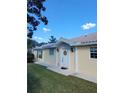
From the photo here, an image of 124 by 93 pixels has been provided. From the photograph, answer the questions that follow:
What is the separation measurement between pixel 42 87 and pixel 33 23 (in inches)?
30.2

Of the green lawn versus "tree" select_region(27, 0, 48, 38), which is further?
the green lawn

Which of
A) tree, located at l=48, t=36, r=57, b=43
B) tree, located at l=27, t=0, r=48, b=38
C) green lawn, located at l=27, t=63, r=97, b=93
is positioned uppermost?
tree, located at l=27, t=0, r=48, b=38

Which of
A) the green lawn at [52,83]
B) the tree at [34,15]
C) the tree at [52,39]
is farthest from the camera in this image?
the tree at [52,39]

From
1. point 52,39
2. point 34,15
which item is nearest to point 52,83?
point 52,39

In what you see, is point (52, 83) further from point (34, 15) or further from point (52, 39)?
point (34, 15)

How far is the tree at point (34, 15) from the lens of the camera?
1.35 metres

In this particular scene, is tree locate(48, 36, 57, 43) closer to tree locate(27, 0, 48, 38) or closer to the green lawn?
tree locate(27, 0, 48, 38)

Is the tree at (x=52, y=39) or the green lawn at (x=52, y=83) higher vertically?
the tree at (x=52, y=39)

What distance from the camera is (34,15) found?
149cm

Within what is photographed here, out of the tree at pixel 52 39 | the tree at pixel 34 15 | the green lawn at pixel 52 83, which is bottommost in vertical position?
the green lawn at pixel 52 83

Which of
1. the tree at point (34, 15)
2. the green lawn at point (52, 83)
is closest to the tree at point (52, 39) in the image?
the tree at point (34, 15)

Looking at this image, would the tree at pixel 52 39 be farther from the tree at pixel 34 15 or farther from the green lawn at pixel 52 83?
the green lawn at pixel 52 83

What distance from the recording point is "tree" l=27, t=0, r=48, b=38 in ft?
4.42

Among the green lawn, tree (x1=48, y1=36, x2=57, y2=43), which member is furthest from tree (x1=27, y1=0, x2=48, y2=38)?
the green lawn
